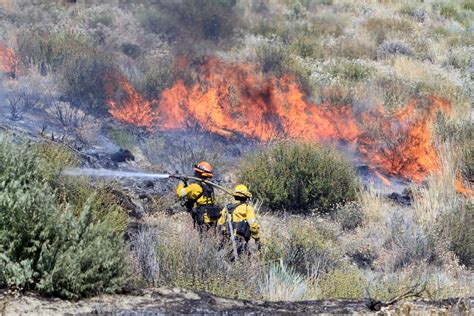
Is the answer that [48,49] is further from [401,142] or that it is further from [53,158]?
[53,158]

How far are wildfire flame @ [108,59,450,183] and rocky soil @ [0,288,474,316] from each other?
30.2 feet

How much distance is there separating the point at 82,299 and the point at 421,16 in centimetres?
2453

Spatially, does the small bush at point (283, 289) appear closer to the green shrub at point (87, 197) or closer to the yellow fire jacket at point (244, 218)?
the yellow fire jacket at point (244, 218)

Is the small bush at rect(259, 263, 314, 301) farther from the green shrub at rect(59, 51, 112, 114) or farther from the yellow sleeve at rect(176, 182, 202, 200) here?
the green shrub at rect(59, 51, 112, 114)

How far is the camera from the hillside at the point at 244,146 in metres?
6.07

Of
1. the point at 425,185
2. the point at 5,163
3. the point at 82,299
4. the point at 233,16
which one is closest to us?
the point at 82,299

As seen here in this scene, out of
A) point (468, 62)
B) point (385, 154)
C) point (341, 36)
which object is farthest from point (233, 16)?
point (385, 154)

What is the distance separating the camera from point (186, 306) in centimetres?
563

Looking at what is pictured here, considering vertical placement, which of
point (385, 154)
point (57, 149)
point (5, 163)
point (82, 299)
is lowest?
point (385, 154)

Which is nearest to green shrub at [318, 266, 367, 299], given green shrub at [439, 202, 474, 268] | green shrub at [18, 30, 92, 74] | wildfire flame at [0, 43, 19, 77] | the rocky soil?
the rocky soil

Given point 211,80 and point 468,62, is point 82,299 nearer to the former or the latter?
point 211,80

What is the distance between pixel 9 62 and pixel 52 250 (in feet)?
41.2

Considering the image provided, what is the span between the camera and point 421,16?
27.6 meters

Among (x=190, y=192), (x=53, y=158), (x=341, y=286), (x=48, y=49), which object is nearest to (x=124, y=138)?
(x=48, y=49)
